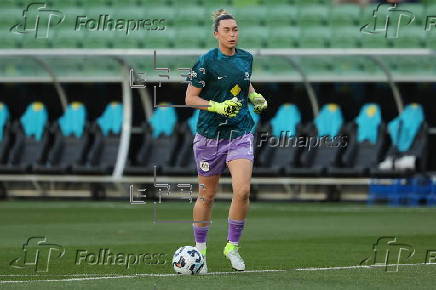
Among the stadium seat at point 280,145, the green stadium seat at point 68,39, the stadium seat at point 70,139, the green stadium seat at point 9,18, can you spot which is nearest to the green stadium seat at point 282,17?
the stadium seat at point 280,145

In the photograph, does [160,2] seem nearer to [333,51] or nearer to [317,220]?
[333,51]

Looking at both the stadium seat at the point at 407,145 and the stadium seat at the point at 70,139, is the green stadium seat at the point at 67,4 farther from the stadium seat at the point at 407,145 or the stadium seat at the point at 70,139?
the stadium seat at the point at 407,145

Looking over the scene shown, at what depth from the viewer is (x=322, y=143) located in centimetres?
2406

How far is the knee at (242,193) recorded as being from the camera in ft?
33.7

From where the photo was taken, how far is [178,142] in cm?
2522

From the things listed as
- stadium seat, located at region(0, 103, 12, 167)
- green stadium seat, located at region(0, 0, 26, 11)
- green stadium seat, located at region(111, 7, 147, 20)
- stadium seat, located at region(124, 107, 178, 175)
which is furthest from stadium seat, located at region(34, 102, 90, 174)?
green stadium seat, located at region(0, 0, 26, 11)

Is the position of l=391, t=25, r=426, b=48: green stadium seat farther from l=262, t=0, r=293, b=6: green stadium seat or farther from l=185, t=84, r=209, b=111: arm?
l=185, t=84, r=209, b=111: arm

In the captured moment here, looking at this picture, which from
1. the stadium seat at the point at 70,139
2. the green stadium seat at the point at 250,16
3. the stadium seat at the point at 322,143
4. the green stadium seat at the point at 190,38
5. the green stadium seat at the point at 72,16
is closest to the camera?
the stadium seat at the point at 322,143

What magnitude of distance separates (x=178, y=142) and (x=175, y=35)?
9.14 feet

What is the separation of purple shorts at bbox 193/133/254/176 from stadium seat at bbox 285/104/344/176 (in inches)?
496

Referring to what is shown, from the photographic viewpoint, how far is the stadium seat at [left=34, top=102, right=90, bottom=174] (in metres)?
25.5

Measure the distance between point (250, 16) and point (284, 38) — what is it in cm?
99

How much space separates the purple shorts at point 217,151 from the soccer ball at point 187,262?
81 cm

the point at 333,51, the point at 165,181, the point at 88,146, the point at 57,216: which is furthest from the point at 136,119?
the point at 57,216
